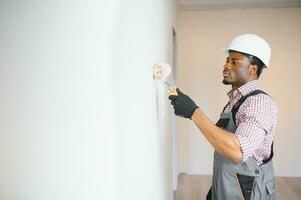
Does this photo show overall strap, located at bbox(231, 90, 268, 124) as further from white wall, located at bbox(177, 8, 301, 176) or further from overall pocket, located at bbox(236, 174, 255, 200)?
white wall, located at bbox(177, 8, 301, 176)

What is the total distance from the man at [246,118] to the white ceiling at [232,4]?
264 centimetres

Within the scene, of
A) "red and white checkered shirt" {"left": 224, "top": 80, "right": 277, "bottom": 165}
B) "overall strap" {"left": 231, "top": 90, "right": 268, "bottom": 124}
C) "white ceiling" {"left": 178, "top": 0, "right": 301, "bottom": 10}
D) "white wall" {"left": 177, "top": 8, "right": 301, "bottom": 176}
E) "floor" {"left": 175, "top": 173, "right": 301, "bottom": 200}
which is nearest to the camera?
"red and white checkered shirt" {"left": 224, "top": 80, "right": 277, "bottom": 165}

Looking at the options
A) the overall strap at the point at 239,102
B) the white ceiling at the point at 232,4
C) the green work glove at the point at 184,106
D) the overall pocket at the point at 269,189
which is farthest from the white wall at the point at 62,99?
the white ceiling at the point at 232,4

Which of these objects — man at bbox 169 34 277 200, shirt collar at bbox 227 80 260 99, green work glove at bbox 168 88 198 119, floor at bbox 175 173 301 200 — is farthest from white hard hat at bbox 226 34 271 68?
floor at bbox 175 173 301 200

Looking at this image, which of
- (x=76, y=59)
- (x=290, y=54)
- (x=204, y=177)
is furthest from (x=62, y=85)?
(x=290, y=54)

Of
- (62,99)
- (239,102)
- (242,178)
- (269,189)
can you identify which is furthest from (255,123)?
(62,99)

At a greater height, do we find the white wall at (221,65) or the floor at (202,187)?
the white wall at (221,65)

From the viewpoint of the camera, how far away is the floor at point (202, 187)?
347 centimetres

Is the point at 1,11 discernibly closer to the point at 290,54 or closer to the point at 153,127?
the point at 153,127

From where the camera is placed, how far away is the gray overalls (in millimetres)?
1477

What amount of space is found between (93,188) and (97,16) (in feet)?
1.47

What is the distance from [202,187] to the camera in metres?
3.78

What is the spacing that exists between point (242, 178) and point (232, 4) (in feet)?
10.3

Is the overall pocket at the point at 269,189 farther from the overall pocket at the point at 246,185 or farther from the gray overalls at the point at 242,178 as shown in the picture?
the overall pocket at the point at 246,185
